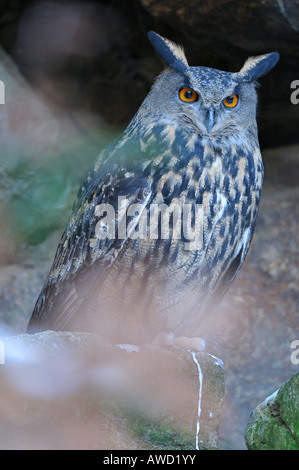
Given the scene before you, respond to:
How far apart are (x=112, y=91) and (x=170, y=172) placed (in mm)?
1441

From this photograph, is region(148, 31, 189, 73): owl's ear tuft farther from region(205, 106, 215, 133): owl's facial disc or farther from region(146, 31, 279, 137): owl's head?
region(205, 106, 215, 133): owl's facial disc

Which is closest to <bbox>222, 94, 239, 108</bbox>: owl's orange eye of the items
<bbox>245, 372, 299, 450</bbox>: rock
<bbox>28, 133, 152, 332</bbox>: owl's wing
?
<bbox>28, 133, 152, 332</bbox>: owl's wing

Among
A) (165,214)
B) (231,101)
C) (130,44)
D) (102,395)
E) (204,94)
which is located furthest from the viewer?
(130,44)

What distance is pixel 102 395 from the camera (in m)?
1.84

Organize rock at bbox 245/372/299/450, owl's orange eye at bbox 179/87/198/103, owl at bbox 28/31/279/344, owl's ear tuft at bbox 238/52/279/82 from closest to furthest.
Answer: rock at bbox 245/372/299/450
owl at bbox 28/31/279/344
owl's orange eye at bbox 179/87/198/103
owl's ear tuft at bbox 238/52/279/82

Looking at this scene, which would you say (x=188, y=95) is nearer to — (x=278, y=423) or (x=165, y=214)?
(x=165, y=214)

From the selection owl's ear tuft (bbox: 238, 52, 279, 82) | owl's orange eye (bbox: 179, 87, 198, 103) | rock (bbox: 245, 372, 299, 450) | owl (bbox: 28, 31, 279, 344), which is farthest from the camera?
owl's ear tuft (bbox: 238, 52, 279, 82)

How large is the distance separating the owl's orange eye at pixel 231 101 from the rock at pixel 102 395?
937 millimetres

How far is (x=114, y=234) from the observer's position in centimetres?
231

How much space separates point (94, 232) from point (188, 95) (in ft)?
2.03

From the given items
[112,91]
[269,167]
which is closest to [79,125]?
[112,91]

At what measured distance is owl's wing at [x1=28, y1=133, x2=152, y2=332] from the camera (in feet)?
7.52

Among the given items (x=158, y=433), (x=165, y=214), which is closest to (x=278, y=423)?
(x=158, y=433)

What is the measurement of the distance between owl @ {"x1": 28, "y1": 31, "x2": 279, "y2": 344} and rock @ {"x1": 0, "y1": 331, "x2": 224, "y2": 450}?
313 millimetres
